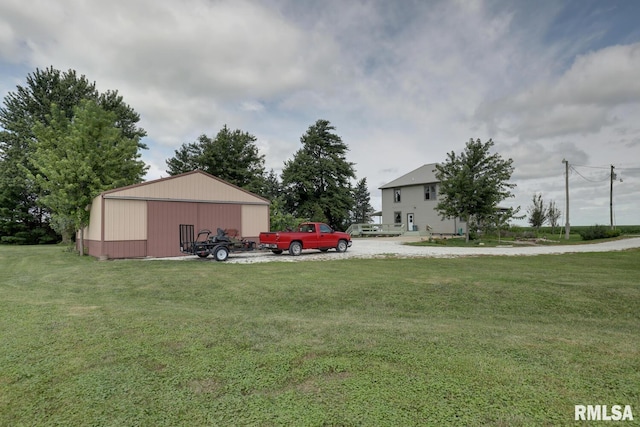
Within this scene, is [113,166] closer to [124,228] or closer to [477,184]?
[124,228]

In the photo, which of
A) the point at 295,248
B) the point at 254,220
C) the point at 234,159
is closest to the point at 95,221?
the point at 254,220

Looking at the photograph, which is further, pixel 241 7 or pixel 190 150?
pixel 190 150

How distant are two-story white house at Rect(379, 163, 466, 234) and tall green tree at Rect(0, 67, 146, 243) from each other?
28108 millimetres

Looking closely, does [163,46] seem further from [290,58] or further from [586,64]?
[586,64]

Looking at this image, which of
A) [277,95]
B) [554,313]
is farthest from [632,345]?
[277,95]

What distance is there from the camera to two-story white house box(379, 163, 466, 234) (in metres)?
37.1

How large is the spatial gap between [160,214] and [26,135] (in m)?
24.4

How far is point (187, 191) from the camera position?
57.5 feet

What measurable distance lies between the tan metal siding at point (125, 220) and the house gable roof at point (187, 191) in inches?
12.7

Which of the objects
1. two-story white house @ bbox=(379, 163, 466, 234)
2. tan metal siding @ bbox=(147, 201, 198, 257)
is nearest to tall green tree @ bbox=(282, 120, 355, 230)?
two-story white house @ bbox=(379, 163, 466, 234)

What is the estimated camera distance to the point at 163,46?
14016mm

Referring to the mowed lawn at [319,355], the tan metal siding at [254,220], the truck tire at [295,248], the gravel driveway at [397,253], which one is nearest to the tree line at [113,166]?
the tan metal siding at [254,220]

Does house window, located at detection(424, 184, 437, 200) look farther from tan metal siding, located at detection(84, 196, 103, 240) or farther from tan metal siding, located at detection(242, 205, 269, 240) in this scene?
tan metal siding, located at detection(84, 196, 103, 240)

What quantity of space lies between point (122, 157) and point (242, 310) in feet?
58.8
